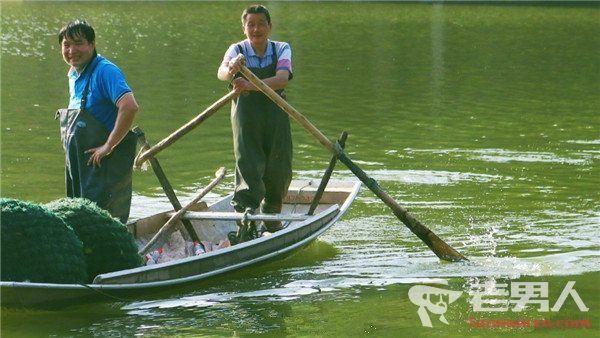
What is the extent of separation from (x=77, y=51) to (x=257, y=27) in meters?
1.61

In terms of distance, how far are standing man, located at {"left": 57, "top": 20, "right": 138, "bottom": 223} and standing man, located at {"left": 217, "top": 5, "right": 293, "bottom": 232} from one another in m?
1.11

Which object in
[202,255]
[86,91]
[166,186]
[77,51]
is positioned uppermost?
[77,51]

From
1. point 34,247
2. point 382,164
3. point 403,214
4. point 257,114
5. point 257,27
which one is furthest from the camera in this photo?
point 382,164

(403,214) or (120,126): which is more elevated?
(120,126)

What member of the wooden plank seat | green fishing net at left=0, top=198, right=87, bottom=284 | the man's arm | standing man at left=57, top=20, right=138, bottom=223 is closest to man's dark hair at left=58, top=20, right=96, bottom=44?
standing man at left=57, top=20, right=138, bottom=223

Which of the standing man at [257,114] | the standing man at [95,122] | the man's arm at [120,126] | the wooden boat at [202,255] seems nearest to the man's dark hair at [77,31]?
the standing man at [95,122]

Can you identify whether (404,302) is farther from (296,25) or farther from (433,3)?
(433,3)

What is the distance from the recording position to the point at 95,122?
8.06 m

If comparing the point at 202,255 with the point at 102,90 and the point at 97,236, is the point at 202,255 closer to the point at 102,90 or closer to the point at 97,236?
the point at 97,236

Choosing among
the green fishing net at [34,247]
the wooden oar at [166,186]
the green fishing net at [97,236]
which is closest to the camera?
the green fishing net at [34,247]

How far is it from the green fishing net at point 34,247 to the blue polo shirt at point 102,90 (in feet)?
3.51

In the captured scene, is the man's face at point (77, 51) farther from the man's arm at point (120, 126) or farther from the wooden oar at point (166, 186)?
the wooden oar at point (166, 186)

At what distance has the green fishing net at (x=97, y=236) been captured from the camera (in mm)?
7531

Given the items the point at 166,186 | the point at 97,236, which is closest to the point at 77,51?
the point at 97,236
